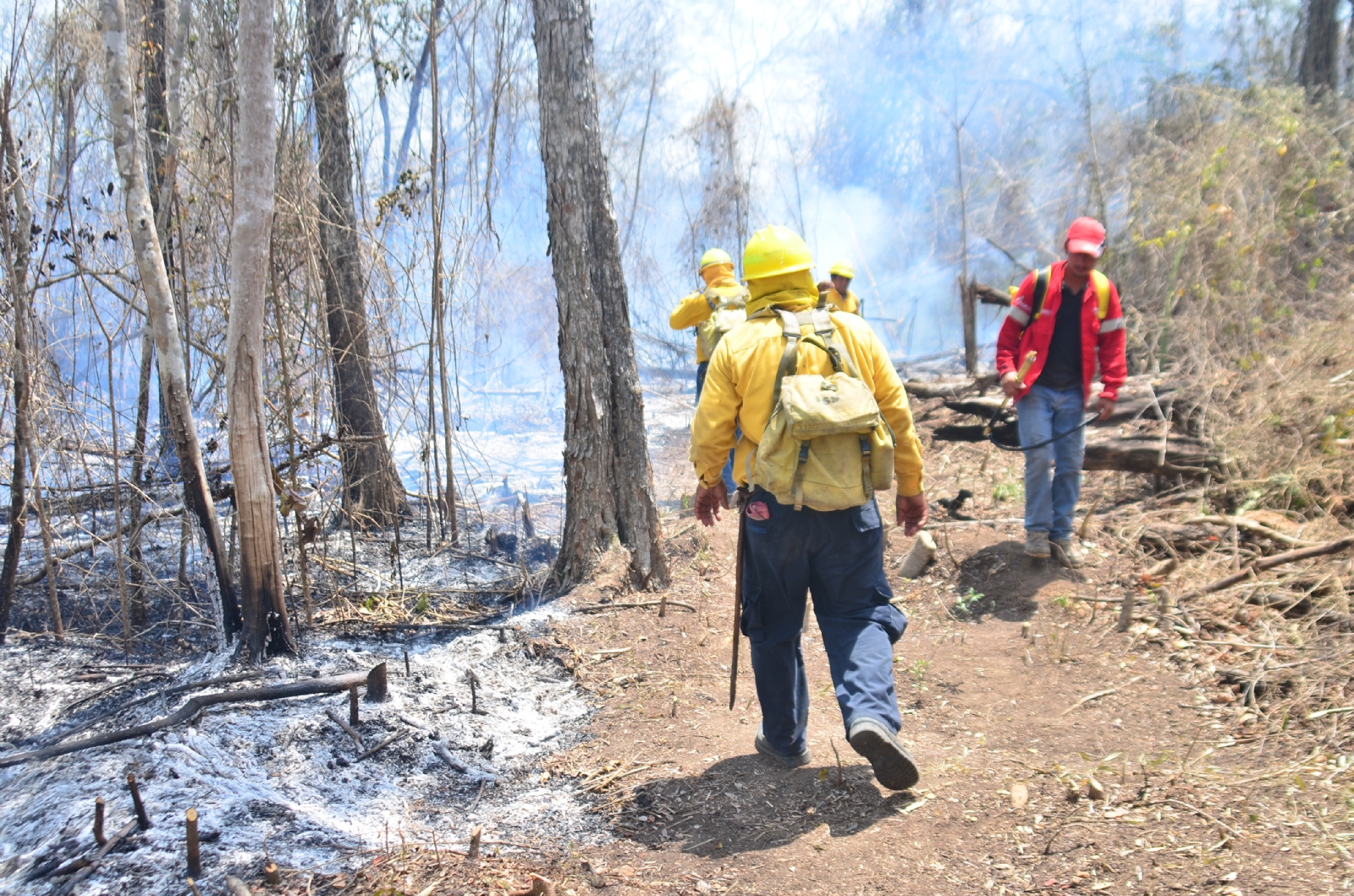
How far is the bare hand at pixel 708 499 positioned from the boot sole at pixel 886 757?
0.93 m

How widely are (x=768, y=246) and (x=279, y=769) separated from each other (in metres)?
2.75

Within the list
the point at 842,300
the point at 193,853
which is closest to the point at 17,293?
the point at 193,853

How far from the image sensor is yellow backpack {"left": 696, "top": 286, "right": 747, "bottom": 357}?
538cm

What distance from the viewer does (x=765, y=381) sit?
2.94m

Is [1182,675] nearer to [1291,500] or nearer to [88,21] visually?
[1291,500]

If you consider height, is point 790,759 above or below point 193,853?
below

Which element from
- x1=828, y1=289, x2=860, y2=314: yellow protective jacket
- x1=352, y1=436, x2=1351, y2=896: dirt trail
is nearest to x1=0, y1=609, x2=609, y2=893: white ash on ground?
x1=352, y1=436, x2=1351, y2=896: dirt trail

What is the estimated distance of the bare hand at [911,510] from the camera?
3055mm

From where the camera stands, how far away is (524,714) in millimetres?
3965

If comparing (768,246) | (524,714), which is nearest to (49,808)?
(524,714)

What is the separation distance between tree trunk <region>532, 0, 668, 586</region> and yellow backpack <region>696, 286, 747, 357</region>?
0.53 m

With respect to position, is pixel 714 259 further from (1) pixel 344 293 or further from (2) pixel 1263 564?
(2) pixel 1263 564

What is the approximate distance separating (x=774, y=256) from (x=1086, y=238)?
245 centimetres

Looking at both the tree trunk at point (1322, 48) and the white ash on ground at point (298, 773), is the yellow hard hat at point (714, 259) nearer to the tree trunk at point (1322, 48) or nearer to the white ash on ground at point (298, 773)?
the white ash on ground at point (298, 773)
